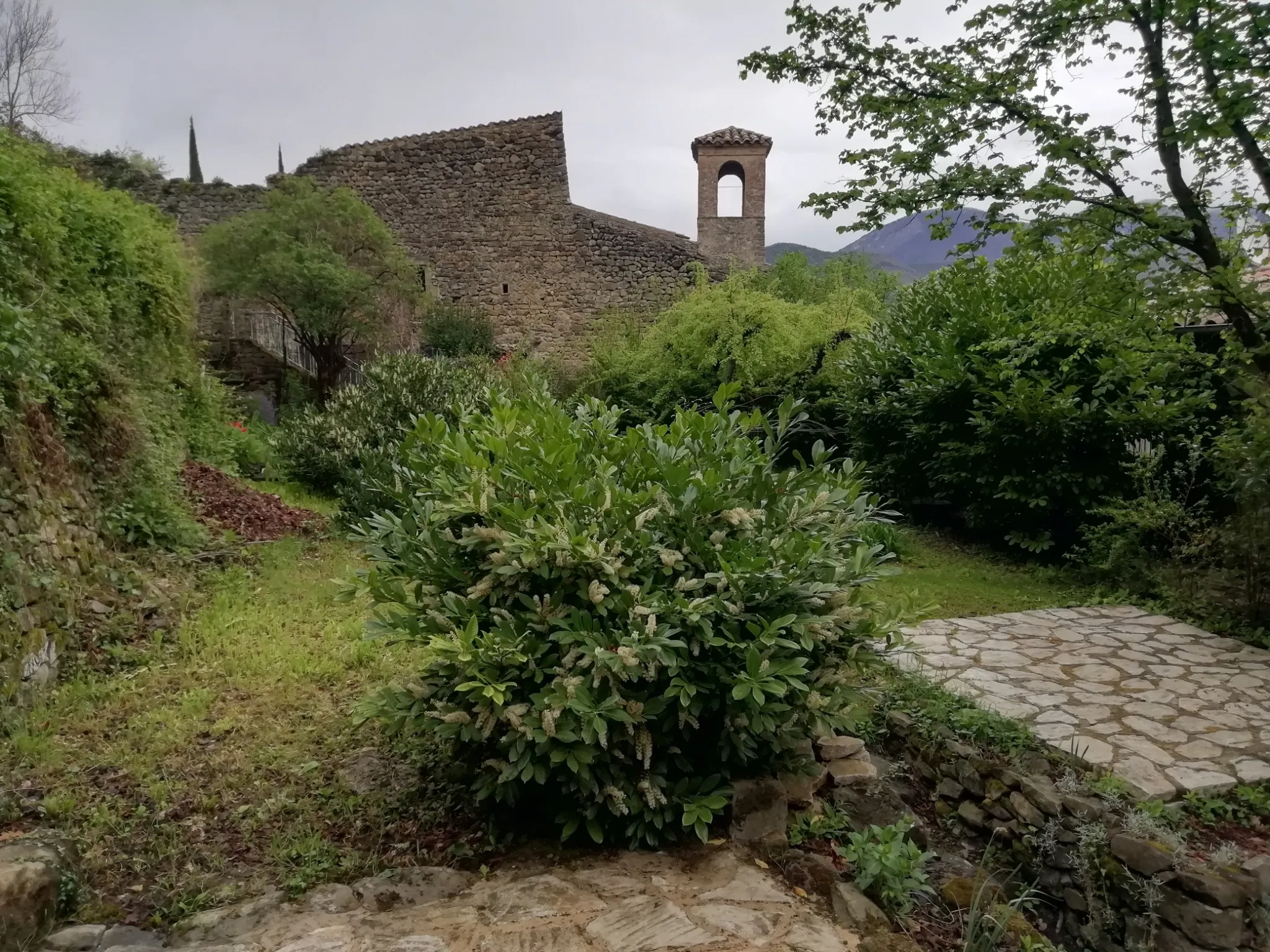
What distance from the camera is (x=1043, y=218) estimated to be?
4.47m

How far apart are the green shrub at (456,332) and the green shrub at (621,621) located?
13.3 meters

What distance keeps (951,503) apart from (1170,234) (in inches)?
A: 182

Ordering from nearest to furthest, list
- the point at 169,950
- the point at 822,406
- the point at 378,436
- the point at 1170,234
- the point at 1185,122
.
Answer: the point at 169,950, the point at 1185,122, the point at 1170,234, the point at 378,436, the point at 822,406

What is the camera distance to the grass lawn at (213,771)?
272 cm

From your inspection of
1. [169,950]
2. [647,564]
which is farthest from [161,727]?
[647,564]

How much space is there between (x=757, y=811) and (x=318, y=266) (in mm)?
11712

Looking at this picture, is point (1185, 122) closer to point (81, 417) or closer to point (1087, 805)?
point (1087, 805)

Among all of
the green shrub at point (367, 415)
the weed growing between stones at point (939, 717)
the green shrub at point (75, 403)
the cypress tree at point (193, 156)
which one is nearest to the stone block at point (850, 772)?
the weed growing between stones at point (939, 717)

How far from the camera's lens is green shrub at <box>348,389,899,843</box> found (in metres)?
2.52

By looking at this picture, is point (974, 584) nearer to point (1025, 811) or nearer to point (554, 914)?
point (1025, 811)

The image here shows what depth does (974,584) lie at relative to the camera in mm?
Result: 6812

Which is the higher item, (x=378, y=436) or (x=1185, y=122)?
(x=1185, y=122)

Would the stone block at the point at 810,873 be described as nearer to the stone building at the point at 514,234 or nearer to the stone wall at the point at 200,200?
the stone building at the point at 514,234

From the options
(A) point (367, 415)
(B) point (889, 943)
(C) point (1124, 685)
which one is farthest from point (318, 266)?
(B) point (889, 943)
